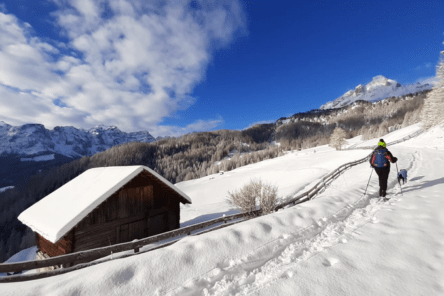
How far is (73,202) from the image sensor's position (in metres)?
8.99

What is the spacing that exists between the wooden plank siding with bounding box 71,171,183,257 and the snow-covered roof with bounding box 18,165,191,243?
2.23 ft

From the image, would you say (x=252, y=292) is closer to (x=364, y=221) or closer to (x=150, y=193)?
(x=364, y=221)

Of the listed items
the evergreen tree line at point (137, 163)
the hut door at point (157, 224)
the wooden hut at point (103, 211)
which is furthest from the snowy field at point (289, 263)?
the evergreen tree line at point (137, 163)

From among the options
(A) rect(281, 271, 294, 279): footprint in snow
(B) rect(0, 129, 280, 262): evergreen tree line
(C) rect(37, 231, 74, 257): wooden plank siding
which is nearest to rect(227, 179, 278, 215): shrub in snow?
(A) rect(281, 271, 294, 279): footprint in snow

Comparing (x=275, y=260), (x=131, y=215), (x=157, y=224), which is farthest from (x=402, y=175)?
(x=131, y=215)

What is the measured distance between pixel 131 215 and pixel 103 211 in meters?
1.42

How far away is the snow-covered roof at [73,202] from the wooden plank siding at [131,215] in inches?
26.8

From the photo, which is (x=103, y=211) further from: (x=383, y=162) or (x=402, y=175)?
(x=402, y=175)

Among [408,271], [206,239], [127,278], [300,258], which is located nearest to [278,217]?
[300,258]

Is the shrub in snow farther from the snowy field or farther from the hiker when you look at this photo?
the hiker

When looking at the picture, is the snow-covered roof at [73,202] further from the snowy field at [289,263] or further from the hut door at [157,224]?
the snowy field at [289,263]

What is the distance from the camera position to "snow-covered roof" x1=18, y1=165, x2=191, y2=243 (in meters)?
7.71

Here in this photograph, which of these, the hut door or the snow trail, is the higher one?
the snow trail

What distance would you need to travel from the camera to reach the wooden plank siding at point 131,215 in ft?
28.8
